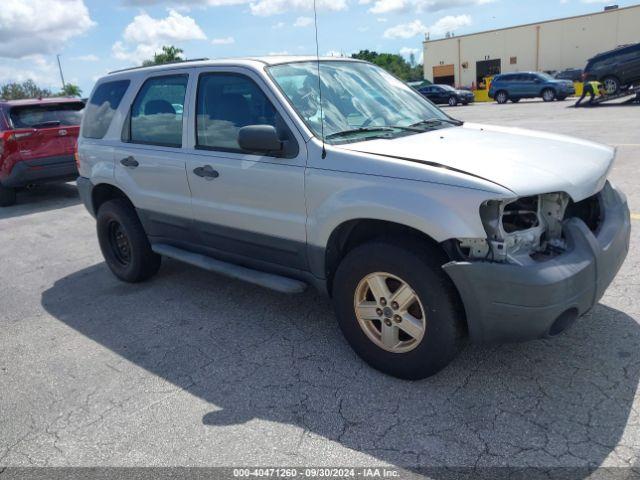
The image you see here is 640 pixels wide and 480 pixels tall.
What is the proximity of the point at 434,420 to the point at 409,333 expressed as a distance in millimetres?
495

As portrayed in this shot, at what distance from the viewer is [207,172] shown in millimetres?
4047

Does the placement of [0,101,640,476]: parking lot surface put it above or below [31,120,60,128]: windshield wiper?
below

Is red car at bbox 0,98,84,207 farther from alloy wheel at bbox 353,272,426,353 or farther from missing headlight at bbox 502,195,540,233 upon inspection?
missing headlight at bbox 502,195,540,233

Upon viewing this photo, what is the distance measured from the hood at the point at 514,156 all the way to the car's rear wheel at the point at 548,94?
26.4 metres

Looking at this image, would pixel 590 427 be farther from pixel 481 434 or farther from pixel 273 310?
pixel 273 310

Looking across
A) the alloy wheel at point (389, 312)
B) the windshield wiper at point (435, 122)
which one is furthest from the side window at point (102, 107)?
the alloy wheel at point (389, 312)

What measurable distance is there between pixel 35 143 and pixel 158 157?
6.05m

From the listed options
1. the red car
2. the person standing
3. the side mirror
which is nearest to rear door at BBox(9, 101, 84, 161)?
the red car

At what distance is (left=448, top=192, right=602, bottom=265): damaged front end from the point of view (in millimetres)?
2768

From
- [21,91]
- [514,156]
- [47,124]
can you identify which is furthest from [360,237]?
[21,91]

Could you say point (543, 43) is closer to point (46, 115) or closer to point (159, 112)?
point (46, 115)

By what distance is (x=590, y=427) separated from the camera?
108 inches

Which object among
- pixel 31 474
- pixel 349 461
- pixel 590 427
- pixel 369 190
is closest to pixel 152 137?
pixel 369 190

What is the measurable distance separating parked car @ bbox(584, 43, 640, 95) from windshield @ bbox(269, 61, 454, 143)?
19212 millimetres
